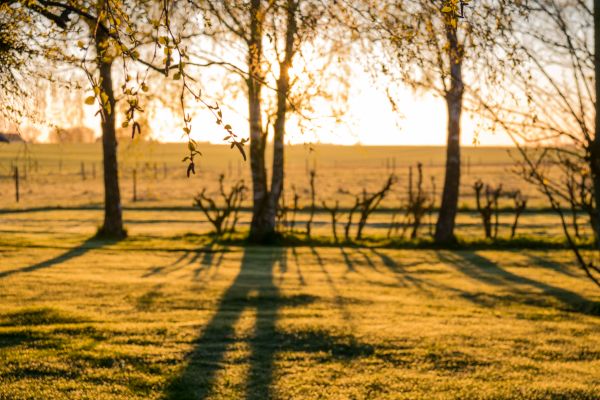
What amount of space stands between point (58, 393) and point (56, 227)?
72.0 feet

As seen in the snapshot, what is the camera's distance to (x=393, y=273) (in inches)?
587

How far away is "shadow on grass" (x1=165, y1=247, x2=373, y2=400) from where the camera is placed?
22.1ft

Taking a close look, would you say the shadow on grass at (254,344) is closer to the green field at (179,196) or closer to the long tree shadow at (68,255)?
the green field at (179,196)

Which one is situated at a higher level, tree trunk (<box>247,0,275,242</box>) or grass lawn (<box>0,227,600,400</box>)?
tree trunk (<box>247,0,275,242</box>)

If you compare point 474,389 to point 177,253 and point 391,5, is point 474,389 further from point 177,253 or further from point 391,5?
point 177,253

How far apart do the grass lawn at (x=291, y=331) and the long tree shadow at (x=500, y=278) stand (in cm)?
6

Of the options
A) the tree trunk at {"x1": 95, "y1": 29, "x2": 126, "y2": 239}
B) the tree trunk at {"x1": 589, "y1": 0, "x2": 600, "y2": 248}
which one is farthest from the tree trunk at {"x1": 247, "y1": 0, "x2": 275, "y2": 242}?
the tree trunk at {"x1": 589, "y1": 0, "x2": 600, "y2": 248}

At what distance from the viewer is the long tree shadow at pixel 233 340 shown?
670 centimetres

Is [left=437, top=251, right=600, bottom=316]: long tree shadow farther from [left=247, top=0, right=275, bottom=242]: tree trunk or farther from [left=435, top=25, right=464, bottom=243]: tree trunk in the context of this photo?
[left=247, top=0, right=275, bottom=242]: tree trunk

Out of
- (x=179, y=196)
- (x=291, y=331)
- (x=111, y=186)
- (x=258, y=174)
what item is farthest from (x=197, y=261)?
(x=179, y=196)

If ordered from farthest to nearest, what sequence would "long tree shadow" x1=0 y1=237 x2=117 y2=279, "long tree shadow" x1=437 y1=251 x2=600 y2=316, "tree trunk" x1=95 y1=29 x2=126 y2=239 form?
1. "tree trunk" x1=95 y1=29 x2=126 y2=239
2. "long tree shadow" x1=0 y1=237 x2=117 y2=279
3. "long tree shadow" x1=437 y1=251 x2=600 y2=316

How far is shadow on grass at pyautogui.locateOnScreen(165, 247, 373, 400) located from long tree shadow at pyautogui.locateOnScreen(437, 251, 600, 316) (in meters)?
4.37

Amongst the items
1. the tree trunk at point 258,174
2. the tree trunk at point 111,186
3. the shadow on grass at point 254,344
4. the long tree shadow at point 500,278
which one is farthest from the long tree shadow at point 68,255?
the long tree shadow at point 500,278

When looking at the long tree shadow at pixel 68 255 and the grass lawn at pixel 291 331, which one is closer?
the grass lawn at pixel 291 331
